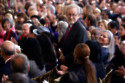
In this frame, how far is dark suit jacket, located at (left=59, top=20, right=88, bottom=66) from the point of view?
10.9ft

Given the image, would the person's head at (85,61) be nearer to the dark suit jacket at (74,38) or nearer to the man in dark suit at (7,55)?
the dark suit jacket at (74,38)

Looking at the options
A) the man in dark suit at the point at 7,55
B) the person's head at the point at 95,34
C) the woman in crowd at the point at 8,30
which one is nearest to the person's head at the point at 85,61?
the man in dark suit at the point at 7,55

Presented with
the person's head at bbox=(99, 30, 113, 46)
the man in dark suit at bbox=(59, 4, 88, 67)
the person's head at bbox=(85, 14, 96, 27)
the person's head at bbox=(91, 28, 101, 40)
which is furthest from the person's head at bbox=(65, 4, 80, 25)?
the person's head at bbox=(85, 14, 96, 27)

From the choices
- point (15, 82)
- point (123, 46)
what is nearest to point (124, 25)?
point (123, 46)

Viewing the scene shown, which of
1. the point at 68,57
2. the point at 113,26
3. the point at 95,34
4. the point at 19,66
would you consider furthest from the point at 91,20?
the point at 19,66

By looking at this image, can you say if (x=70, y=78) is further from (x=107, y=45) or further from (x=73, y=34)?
(x=107, y=45)

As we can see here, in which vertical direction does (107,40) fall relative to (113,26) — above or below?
below

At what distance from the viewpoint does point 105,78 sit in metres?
3.34

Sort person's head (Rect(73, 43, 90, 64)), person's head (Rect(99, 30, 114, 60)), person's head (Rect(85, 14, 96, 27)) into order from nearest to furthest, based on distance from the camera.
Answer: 1. person's head (Rect(73, 43, 90, 64))
2. person's head (Rect(99, 30, 114, 60))
3. person's head (Rect(85, 14, 96, 27))

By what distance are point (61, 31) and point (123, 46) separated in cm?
127

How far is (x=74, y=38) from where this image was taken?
339cm

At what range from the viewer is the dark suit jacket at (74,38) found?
10.9ft

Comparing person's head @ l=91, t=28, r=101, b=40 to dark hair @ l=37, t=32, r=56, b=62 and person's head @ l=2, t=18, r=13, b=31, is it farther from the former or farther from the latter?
person's head @ l=2, t=18, r=13, b=31

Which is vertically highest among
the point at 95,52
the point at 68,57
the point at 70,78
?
the point at 68,57
